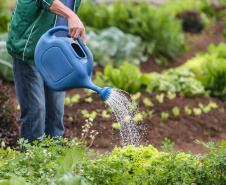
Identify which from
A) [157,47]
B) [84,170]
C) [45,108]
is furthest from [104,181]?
[157,47]

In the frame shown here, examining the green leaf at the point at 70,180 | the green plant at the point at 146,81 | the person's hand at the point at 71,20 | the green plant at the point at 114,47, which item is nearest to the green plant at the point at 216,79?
the green plant at the point at 146,81

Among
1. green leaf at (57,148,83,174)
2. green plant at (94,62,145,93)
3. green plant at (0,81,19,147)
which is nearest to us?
green leaf at (57,148,83,174)

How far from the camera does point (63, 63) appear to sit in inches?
97.0

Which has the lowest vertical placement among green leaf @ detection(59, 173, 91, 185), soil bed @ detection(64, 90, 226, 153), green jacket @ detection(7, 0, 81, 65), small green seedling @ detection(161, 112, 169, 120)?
soil bed @ detection(64, 90, 226, 153)

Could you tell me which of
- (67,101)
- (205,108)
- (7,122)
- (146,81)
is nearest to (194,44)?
(146,81)

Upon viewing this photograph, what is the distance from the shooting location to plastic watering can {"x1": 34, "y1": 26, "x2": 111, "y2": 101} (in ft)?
7.97

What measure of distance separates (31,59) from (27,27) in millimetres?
230

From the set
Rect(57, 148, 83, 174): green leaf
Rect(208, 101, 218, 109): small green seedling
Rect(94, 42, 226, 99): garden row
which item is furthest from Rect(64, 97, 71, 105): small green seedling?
Rect(57, 148, 83, 174): green leaf

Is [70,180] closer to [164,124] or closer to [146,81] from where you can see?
[164,124]

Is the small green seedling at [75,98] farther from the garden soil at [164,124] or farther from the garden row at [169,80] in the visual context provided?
the garden row at [169,80]

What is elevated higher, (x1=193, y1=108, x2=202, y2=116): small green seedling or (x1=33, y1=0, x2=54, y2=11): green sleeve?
(x1=33, y1=0, x2=54, y2=11): green sleeve

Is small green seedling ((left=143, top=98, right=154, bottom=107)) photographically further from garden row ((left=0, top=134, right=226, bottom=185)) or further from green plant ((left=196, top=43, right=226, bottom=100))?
garden row ((left=0, top=134, right=226, bottom=185))

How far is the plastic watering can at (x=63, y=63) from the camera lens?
2.43 m

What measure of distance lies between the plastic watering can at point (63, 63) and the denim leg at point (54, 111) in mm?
486
